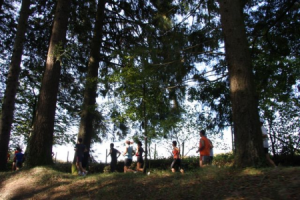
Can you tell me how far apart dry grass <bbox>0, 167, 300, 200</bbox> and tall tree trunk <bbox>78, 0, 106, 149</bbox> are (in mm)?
2770

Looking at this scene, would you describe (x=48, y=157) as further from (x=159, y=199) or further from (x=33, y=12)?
(x=33, y=12)

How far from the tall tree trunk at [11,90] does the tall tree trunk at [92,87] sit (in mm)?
3835

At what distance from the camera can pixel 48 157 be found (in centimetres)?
1119

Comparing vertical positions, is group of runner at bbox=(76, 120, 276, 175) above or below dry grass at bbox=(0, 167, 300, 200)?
above

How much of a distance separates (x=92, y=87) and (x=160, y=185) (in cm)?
653

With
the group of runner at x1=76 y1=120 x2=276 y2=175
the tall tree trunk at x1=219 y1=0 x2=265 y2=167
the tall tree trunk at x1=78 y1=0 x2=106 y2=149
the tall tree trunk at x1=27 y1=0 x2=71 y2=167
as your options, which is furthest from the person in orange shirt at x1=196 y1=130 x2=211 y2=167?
the tall tree trunk at x1=27 y1=0 x2=71 y2=167

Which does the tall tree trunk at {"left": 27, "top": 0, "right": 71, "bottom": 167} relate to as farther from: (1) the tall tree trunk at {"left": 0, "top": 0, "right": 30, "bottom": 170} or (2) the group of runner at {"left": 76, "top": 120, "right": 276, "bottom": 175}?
(1) the tall tree trunk at {"left": 0, "top": 0, "right": 30, "bottom": 170}

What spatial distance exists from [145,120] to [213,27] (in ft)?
13.9

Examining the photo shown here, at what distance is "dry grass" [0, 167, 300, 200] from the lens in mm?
5219

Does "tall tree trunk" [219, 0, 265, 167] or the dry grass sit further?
"tall tree trunk" [219, 0, 265, 167]

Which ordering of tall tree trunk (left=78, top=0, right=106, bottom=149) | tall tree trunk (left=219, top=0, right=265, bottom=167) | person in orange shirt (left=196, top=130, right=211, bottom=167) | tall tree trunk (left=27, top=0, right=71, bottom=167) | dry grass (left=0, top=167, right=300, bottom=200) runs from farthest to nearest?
tall tree trunk (left=78, top=0, right=106, bottom=149) → tall tree trunk (left=27, top=0, right=71, bottom=167) → person in orange shirt (left=196, top=130, right=211, bottom=167) → tall tree trunk (left=219, top=0, right=265, bottom=167) → dry grass (left=0, top=167, right=300, bottom=200)

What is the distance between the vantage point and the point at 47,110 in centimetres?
1138

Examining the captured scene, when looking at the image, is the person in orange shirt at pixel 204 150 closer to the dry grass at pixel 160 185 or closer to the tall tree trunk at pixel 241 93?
the dry grass at pixel 160 185

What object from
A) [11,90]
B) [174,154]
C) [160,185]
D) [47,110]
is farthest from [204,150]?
[11,90]
